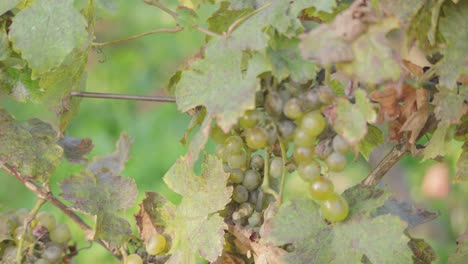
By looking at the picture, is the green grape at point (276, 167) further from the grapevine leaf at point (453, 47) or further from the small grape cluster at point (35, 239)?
the small grape cluster at point (35, 239)

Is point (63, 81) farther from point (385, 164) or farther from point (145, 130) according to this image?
point (145, 130)

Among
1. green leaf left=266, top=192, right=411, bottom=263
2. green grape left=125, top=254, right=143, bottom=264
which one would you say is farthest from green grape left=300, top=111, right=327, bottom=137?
green grape left=125, top=254, right=143, bottom=264

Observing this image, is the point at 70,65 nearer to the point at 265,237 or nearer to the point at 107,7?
the point at 107,7

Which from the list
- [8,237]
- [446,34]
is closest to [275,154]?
[446,34]

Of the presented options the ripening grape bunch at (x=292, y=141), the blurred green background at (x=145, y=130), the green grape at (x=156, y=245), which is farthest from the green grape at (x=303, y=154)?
the blurred green background at (x=145, y=130)

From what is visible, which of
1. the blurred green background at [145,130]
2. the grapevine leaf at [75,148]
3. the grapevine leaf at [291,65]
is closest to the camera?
the grapevine leaf at [291,65]

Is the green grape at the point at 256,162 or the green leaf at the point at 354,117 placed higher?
the green leaf at the point at 354,117
